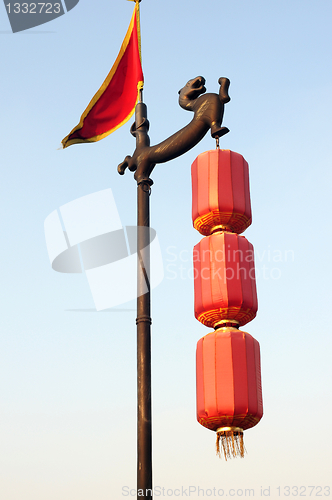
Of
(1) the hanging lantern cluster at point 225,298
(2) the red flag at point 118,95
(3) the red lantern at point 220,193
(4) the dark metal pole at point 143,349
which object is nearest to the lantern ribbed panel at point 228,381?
(1) the hanging lantern cluster at point 225,298

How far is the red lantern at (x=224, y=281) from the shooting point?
7398mm

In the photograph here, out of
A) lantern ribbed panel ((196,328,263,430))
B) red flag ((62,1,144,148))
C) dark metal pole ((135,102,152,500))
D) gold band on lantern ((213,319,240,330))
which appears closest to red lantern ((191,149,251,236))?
dark metal pole ((135,102,152,500))

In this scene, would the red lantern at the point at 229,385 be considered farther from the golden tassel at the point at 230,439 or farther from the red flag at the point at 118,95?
the red flag at the point at 118,95

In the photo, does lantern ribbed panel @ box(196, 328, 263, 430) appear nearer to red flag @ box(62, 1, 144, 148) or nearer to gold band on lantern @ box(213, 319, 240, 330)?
gold band on lantern @ box(213, 319, 240, 330)

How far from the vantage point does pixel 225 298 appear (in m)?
7.35

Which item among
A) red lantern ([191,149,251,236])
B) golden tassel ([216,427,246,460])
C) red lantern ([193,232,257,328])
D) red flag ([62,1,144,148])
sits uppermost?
red flag ([62,1,144,148])

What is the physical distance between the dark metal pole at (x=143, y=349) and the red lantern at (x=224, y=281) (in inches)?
32.4

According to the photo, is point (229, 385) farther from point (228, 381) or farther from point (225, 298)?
point (225, 298)

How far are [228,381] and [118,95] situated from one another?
17.6ft

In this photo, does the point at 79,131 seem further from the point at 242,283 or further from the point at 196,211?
the point at 242,283

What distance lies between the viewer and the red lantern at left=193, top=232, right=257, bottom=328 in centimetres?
740

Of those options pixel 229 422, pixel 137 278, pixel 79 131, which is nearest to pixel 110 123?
pixel 79 131

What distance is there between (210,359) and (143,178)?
2503 mm

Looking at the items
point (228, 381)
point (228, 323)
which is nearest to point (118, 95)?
point (228, 323)
